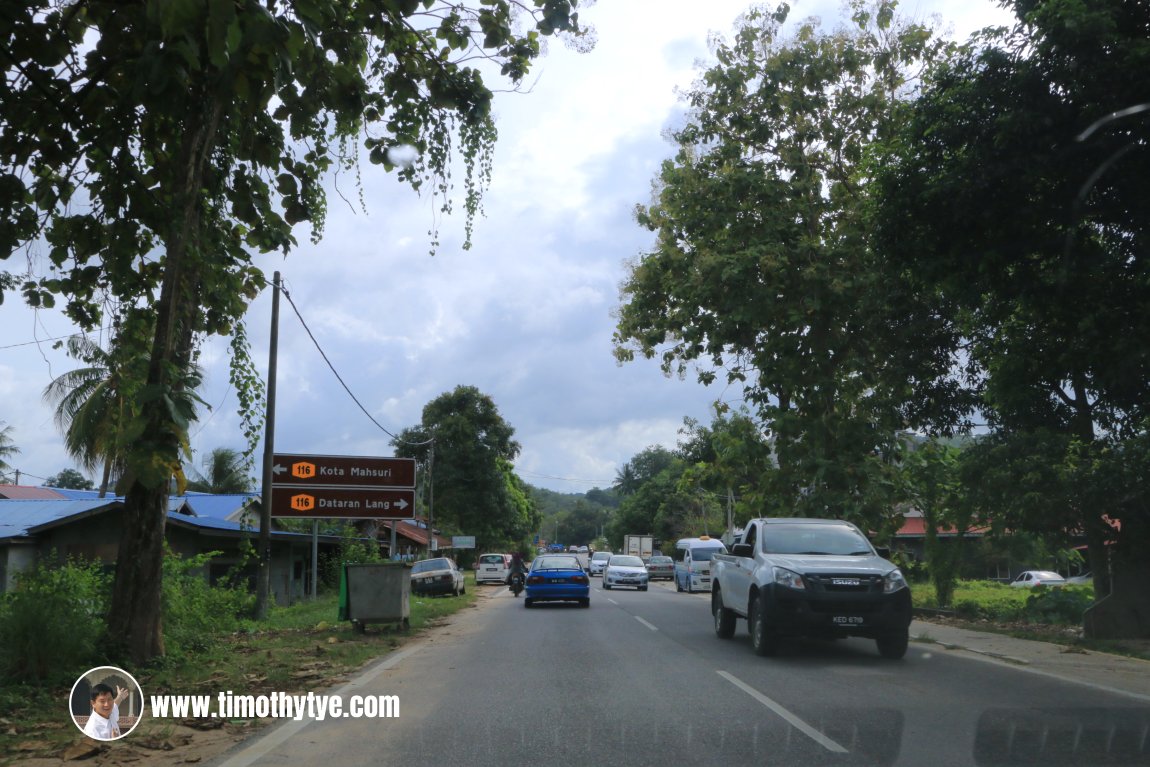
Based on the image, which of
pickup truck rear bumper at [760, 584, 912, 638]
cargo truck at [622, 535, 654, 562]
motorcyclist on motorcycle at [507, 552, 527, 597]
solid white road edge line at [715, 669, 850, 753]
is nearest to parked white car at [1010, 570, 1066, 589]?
motorcyclist on motorcycle at [507, 552, 527, 597]

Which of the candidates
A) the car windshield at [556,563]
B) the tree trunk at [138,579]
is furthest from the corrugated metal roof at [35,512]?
the tree trunk at [138,579]

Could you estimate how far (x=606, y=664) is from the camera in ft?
39.5

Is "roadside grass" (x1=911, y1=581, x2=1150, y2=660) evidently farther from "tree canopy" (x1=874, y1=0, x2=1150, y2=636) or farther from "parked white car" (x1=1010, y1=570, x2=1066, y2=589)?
"parked white car" (x1=1010, y1=570, x2=1066, y2=589)

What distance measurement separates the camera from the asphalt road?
6.92 metres

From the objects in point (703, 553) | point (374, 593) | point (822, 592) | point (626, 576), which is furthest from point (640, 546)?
point (822, 592)

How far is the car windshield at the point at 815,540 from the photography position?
1333 centimetres

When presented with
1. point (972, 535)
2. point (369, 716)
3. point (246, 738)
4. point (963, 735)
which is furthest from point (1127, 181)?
point (972, 535)

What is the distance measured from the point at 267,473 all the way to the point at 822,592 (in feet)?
45.4

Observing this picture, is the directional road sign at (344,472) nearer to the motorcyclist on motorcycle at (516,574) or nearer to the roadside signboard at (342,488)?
the roadside signboard at (342,488)

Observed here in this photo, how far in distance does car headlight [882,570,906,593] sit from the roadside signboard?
1041 centimetres

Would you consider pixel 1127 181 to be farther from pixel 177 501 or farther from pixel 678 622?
pixel 177 501

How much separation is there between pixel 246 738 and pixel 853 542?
883cm

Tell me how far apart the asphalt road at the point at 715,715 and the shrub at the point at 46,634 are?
2.90 meters

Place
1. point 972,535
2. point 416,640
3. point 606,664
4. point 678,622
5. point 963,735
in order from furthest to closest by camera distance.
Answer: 1. point 972,535
2. point 678,622
3. point 416,640
4. point 606,664
5. point 963,735
